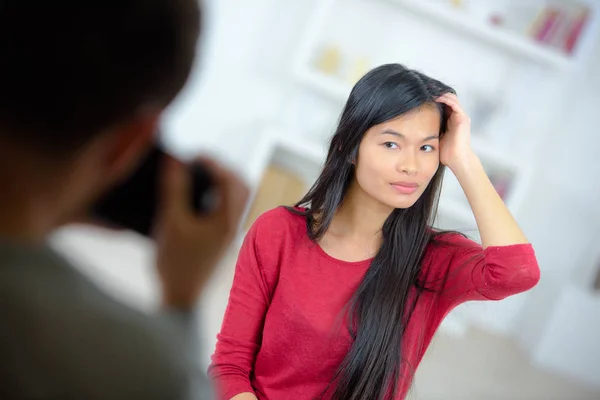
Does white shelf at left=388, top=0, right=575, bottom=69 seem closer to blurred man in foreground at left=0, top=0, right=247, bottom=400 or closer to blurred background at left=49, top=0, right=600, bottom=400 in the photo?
blurred background at left=49, top=0, right=600, bottom=400

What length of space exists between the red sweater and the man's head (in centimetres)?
74

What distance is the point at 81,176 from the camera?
0.35 metres

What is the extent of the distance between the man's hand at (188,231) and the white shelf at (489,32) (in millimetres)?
2805

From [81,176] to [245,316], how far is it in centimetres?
76

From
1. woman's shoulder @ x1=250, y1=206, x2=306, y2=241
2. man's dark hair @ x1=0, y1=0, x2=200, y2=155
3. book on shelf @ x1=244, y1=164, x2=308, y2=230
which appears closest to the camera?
man's dark hair @ x1=0, y1=0, x2=200, y2=155

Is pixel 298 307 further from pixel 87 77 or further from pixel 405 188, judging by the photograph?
pixel 87 77

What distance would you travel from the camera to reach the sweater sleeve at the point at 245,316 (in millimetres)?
1075

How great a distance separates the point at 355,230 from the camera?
113 cm

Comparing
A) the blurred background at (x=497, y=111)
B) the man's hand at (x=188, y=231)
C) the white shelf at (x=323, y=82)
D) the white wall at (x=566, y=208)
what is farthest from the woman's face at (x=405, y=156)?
the white wall at (x=566, y=208)

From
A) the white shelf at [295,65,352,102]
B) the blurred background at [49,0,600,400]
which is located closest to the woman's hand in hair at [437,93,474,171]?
the blurred background at [49,0,600,400]

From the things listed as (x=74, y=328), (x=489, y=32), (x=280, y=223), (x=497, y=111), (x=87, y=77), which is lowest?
(x=280, y=223)

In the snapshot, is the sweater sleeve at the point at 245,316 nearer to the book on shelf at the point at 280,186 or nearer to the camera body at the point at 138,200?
the camera body at the point at 138,200

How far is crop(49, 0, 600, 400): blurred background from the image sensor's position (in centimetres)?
299

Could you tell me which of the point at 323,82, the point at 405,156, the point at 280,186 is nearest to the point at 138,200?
the point at 405,156
